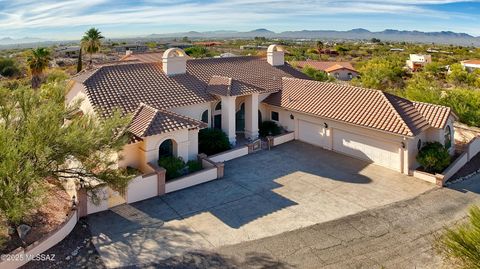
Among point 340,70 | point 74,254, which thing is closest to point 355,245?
Answer: point 74,254

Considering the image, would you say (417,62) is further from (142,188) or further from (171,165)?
(142,188)

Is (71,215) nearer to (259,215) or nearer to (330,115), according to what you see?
(259,215)

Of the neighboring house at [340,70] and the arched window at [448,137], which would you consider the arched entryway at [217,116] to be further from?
the neighboring house at [340,70]

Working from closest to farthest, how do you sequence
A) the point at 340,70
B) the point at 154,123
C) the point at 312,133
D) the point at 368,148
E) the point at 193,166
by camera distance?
the point at 154,123 < the point at 193,166 < the point at 368,148 < the point at 312,133 < the point at 340,70

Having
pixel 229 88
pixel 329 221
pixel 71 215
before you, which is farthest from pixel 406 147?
pixel 71 215

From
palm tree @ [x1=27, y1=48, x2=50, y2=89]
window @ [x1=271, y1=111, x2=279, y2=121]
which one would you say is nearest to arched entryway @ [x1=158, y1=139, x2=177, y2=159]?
window @ [x1=271, y1=111, x2=279, y2=121]

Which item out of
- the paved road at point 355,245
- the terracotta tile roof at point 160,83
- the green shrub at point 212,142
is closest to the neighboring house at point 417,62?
the terracotta tile roof at point 160,83

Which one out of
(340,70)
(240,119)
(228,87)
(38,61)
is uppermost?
(38,61)

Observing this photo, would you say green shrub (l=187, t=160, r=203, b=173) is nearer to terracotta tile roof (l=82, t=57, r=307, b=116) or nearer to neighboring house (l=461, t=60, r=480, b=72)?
terracotta tile roof (l=82, t=57, r=307, b=116)
